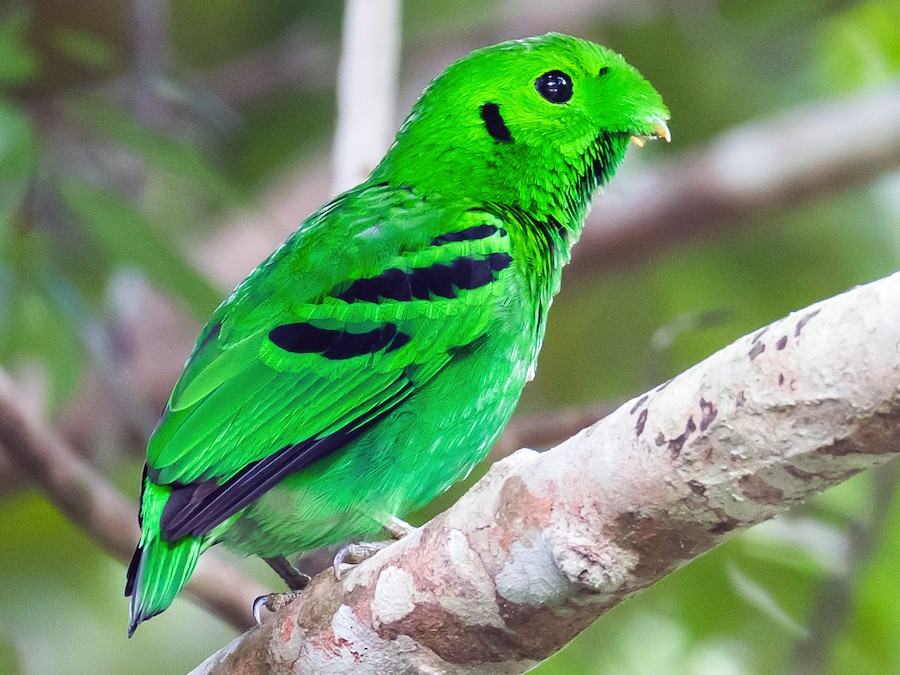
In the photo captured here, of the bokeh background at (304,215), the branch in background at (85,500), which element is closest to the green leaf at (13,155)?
the bokeh background at (304,215)

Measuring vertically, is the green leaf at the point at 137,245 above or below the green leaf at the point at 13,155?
below

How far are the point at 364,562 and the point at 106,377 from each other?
2.17 metres

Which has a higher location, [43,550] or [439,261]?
[439,261]

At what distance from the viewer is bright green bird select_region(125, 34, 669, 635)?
2861 millimetres

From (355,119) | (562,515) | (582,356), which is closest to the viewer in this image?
(562,515)

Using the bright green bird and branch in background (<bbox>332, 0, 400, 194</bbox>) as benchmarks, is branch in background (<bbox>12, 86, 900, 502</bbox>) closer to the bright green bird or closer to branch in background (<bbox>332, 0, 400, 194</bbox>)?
branch in background (<bbox>332, 0, 400, 194</bbox>)

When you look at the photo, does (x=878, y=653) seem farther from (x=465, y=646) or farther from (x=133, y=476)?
(x=133, y=476)

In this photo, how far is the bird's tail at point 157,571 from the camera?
2.67 meters

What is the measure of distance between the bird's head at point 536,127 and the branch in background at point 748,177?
2240 mm

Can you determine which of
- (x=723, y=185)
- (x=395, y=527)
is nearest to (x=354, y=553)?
(x=395, y=527)

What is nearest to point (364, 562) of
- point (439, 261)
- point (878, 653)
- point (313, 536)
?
point (313, 536)

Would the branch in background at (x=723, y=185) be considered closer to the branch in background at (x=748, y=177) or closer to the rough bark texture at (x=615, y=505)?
the branch in background at (x=748, y=177)

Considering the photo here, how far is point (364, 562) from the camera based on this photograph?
2576 mm

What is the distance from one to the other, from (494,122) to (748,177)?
243cm
